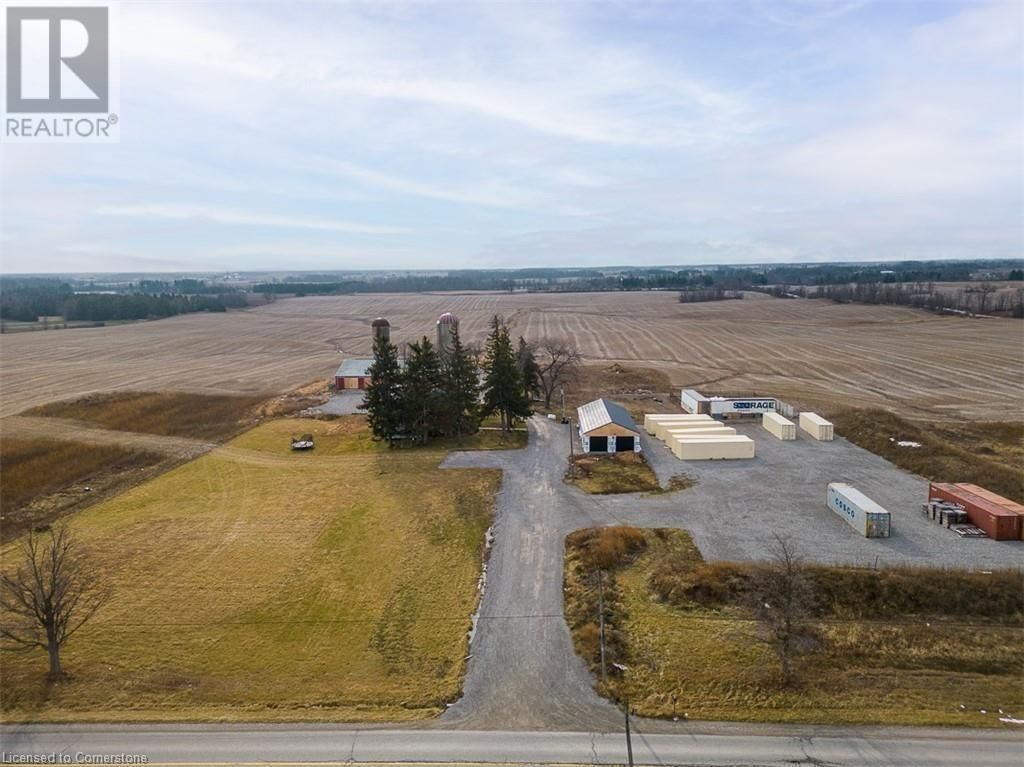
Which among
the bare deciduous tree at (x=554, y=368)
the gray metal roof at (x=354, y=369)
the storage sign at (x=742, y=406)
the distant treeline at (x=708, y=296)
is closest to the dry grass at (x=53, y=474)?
the gray metal roof at (x=354, y=369)

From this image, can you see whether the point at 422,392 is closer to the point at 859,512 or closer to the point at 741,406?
the point at 741,406

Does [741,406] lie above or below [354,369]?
below

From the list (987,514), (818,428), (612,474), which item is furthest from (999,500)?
(612,474)

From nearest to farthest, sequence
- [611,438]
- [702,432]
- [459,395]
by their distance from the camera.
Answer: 1. [611,438]
2. [702,432]
3. [459,395]

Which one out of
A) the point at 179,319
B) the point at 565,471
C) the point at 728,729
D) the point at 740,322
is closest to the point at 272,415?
the point at 565,471

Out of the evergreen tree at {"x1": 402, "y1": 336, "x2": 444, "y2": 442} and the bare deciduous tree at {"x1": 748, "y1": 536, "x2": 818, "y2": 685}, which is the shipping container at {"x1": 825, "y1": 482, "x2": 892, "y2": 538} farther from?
the evergreen tree at {"x1": 402, "y1": 336, "x2": 444, "y2": 442}

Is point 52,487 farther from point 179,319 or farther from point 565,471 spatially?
point 179,319
